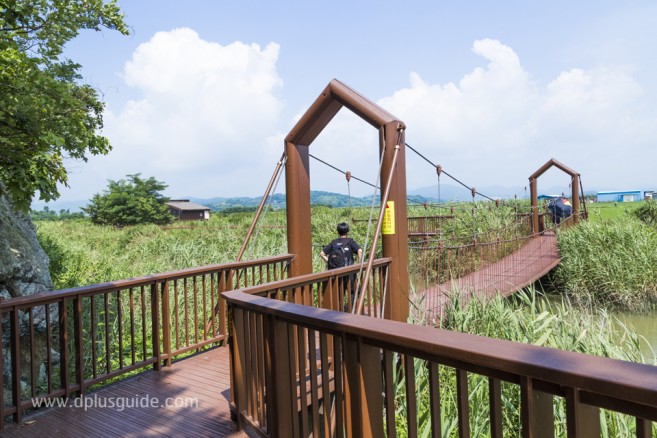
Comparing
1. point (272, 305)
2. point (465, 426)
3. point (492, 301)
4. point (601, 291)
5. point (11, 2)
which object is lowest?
Answer: point (601, 291)

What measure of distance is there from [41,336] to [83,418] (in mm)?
2731

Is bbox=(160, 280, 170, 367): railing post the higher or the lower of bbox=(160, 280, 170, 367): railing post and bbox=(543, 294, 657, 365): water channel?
the higher

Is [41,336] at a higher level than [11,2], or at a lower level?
lower

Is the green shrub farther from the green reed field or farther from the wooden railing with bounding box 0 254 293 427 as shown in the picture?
the wooden railing with bounding box 0 254 293 427

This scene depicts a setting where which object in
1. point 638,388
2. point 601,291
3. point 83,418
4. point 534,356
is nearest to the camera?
point 638,388

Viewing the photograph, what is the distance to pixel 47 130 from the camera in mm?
3688

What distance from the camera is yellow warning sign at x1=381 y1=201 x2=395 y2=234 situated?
4633mm

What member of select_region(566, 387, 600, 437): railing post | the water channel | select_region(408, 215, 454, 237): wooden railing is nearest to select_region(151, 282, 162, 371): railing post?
select_region(566, 387, 600, 437): railing post

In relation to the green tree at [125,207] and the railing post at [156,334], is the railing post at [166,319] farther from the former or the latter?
the green tree at [125,207]

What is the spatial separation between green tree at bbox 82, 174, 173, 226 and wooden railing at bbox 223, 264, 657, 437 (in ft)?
137

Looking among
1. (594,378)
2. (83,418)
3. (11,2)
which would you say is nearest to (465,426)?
(594,378)

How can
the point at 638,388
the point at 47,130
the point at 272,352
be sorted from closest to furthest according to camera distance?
1. the point at 638,388
2. the point at 272,352
3. the point at 47,130

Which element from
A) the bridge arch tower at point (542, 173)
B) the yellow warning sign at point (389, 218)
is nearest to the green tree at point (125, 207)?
the bridge arch tower at point (542, 173)

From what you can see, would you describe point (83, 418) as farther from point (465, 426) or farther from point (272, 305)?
point (465, 426)
